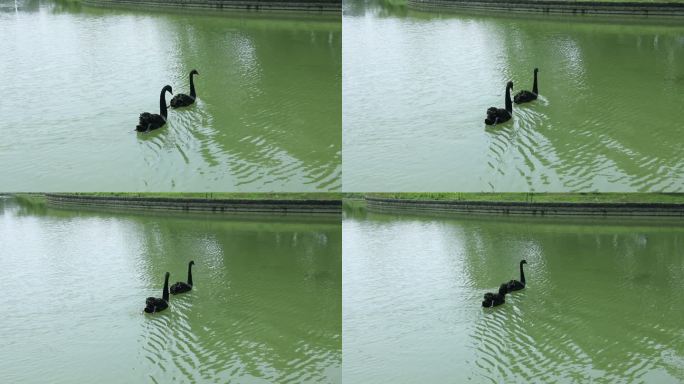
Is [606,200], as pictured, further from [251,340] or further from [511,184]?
[251,340]

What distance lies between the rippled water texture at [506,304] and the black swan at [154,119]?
7.84 ft

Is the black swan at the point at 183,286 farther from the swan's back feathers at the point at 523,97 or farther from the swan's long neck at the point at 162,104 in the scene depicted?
the swan's back feathers at the point at 523,97

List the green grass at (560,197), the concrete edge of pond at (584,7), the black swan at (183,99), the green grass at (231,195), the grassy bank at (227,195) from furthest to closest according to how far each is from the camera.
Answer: the concrete edge of pond at (584,7) → the green grass at (560,197) → the grassy bank at (227,195) → the green grass at (231,195) → the black swan at (183,99)

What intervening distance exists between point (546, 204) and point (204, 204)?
4.08 meters

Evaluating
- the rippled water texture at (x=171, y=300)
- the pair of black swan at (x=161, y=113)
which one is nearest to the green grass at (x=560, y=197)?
the rippled water texture at (x=171, y=300)

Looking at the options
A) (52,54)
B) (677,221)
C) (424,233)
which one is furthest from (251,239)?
(677,221)

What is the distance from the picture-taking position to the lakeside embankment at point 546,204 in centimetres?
1162

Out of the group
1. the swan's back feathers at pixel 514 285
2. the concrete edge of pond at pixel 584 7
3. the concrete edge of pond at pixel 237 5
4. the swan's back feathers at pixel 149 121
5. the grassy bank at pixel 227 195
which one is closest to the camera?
the swan's back feathers at pixel 149 121

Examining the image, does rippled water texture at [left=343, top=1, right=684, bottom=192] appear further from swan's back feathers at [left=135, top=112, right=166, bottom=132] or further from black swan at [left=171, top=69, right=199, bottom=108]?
swan's back feathers at [left=135, top=112, right=166, bottom=132]

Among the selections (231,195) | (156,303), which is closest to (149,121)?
(156,303)

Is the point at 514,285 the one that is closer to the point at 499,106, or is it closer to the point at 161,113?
the point at 499,106

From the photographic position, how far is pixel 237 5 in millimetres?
11336

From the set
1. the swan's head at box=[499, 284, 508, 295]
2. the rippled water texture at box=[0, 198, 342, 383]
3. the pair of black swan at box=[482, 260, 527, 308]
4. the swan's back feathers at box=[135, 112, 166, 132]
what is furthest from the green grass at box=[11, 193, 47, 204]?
the swan's head at box=[499, 284, 508, 295]

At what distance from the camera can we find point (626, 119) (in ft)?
31.5
